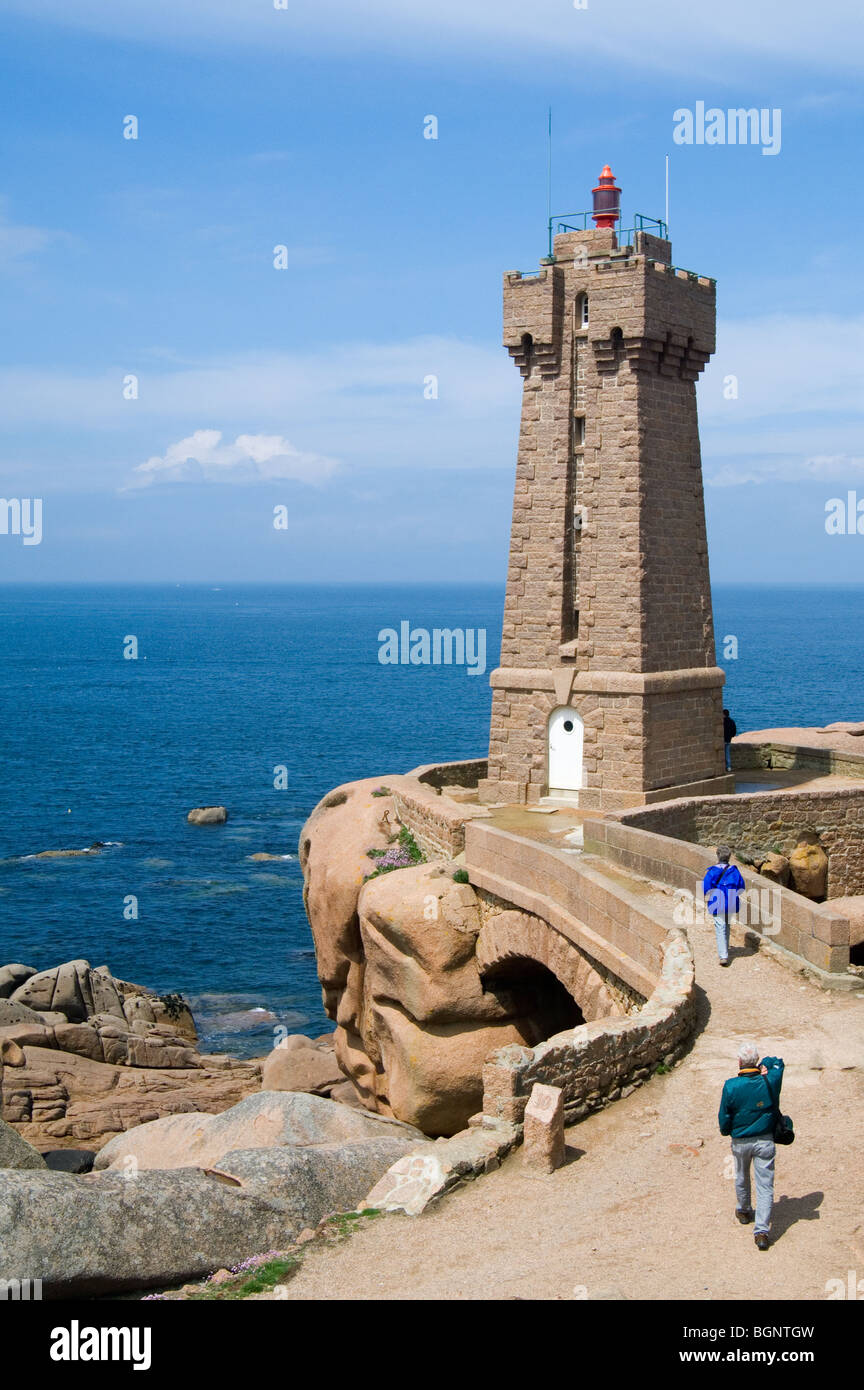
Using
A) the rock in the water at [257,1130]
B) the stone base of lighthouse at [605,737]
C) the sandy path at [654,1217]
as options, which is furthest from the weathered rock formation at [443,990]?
the sandy path at [654,1217]

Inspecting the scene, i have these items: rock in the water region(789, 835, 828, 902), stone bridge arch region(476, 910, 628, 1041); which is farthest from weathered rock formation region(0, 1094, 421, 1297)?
rock in the water region(789, 835, 828, 902)

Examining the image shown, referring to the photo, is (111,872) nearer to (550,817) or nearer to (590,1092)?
(550,817)

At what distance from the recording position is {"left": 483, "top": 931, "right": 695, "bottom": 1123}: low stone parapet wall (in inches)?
558

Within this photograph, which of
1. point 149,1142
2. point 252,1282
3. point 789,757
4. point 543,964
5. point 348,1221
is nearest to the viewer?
point 252,1282

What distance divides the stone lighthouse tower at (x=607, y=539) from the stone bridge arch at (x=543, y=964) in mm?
5041

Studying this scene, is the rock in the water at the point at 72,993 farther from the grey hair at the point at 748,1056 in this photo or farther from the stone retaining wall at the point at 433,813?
the grey hair at the point at 748,1056

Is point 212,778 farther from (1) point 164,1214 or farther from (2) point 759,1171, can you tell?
(2) point 759,1171

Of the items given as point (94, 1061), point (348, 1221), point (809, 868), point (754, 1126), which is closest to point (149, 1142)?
point (348, 1221)

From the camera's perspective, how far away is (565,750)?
30.0 m

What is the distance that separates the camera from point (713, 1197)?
41.3 feet

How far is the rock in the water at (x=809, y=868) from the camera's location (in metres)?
27.8

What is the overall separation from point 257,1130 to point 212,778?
61815 mm

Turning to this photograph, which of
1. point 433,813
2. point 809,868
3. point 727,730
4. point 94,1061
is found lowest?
point 94,1061

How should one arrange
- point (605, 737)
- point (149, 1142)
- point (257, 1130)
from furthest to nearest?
point (605, 737)
point (149, 1142)
point (257, 1130)
